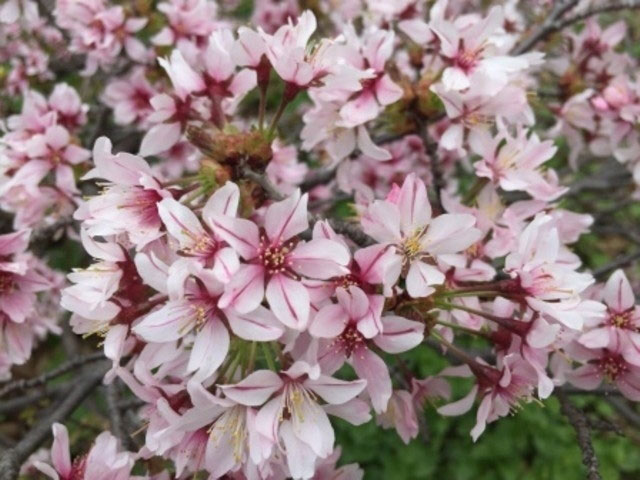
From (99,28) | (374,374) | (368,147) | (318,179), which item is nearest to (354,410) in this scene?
(374,374)

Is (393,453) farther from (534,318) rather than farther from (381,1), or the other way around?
(534,318)

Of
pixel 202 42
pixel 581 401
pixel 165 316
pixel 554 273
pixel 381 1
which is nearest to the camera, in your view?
pixel 165 316

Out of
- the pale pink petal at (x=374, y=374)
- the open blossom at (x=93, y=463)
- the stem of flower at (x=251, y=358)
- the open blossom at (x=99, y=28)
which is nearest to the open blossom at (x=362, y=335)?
the pale pink petal at (x=374, y=374)

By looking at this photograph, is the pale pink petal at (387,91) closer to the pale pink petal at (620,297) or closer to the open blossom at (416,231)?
the open blossom at (416,231)

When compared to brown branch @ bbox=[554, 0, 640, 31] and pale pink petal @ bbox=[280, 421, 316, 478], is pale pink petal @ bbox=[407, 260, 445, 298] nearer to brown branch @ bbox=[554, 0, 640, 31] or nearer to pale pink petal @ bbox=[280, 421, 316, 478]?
pale pink petal @ bbox=[280, 421, 316, 478]

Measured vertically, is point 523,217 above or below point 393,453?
above

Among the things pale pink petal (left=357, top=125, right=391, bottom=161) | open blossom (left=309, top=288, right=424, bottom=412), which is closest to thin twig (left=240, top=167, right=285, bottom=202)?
open blossom (left=309, top=288, right=424, bottom=412)

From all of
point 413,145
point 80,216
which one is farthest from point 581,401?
point 80,216

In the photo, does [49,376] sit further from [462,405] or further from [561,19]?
[561,19]
